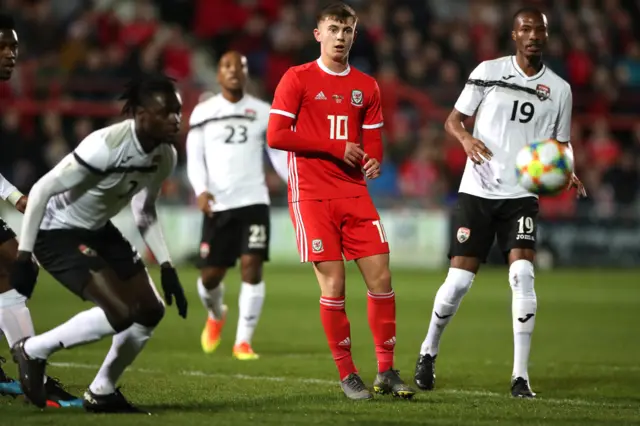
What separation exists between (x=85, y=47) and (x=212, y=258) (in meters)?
12.5

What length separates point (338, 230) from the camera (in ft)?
25.3

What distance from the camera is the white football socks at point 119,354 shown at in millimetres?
6621

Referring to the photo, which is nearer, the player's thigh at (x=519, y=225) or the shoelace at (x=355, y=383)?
the shoelace at (x=355, y=383)

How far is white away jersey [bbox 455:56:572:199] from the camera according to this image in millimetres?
8312

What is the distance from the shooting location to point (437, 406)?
7148mm

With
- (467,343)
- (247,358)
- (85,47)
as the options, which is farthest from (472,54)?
(247,358)

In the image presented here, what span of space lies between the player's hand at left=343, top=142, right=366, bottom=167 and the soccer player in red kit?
0.03m

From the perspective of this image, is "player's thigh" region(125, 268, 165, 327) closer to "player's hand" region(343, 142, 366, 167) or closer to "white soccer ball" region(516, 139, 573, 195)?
"player's hand" region(343, 142, 366, 167)

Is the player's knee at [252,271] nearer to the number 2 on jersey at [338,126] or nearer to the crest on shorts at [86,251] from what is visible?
the number 2 on jersey at [338,126]

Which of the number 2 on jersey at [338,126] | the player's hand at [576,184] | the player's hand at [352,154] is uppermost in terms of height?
the number 2 on jersey at [338,126]

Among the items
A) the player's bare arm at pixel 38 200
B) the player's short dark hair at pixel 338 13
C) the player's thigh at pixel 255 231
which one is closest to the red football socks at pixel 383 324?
the player's short dark hair at pixel 338 13

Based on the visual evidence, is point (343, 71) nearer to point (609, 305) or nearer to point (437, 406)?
point (437, 406)

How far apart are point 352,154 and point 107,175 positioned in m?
1.66

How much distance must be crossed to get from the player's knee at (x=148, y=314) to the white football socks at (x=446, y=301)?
2.51 m
